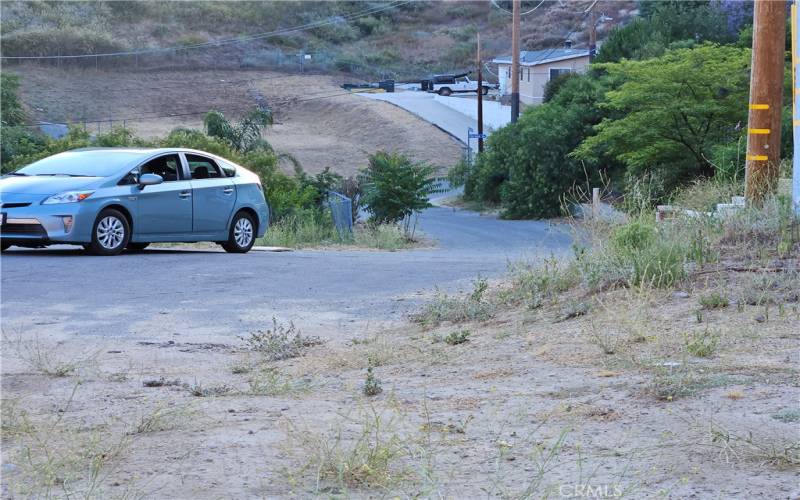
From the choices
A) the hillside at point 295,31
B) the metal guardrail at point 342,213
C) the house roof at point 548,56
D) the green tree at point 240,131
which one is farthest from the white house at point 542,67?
the metal guardrail at point 342,213

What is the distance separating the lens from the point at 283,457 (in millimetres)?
→ 4887

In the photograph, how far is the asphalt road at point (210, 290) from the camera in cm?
918

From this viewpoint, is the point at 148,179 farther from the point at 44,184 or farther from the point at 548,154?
the point at 548,154

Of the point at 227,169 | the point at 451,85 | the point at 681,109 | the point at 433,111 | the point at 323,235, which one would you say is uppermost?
the point at 451,85

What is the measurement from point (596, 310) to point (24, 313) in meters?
4.94

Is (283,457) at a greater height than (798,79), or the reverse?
(798,79)

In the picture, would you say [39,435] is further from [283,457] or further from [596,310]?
[596,310]

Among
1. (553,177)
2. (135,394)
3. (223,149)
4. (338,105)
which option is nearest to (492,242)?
(223,149)

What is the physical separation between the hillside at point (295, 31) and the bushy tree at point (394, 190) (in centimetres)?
4797

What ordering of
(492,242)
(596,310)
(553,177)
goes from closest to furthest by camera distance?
(596,310) → (492,242) → (553,177)

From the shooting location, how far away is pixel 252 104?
74.9 metres

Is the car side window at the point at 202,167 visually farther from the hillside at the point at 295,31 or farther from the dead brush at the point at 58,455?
the hillside at the point at 295,31

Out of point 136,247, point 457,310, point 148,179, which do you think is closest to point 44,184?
point 148,179

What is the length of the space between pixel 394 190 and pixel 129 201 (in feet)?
60.9
